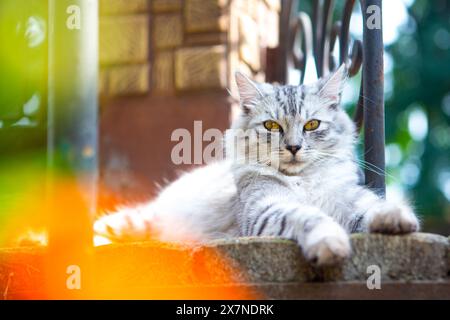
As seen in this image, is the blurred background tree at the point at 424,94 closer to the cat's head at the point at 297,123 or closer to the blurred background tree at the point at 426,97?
the blurred background tree at the point at 426,97

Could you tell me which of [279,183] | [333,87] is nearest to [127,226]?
[279,183]

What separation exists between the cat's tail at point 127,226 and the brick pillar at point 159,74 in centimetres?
56

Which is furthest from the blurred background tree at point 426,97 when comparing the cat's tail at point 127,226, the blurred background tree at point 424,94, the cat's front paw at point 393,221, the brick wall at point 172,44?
the cat's front paw at point 393,221

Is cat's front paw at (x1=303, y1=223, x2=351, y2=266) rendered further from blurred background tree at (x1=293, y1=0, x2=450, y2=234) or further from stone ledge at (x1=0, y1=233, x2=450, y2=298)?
blurred background tree at (x1=293, y1=0, x2=450, y2=234)

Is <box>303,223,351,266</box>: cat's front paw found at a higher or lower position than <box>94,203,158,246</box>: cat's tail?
lower

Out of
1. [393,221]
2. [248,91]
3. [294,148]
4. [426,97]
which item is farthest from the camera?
[426,97]

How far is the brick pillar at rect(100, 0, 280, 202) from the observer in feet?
10.9

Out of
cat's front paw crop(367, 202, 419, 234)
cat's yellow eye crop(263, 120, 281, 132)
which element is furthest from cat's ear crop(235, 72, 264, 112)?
cat's front paw crop(367, 202, 419, 234)

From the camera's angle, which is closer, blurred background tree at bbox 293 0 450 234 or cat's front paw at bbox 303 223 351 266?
cat's front paw at bbox 303 223 351 266

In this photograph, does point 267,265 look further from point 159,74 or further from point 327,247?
point 159,74

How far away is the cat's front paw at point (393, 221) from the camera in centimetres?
164

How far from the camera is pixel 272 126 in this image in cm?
238

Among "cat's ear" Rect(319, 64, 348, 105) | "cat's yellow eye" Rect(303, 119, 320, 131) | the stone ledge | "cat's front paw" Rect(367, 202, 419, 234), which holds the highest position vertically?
"cat's ear" Rect(319, 64, 348, 105)

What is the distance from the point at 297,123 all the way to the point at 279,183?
24 centimetres
